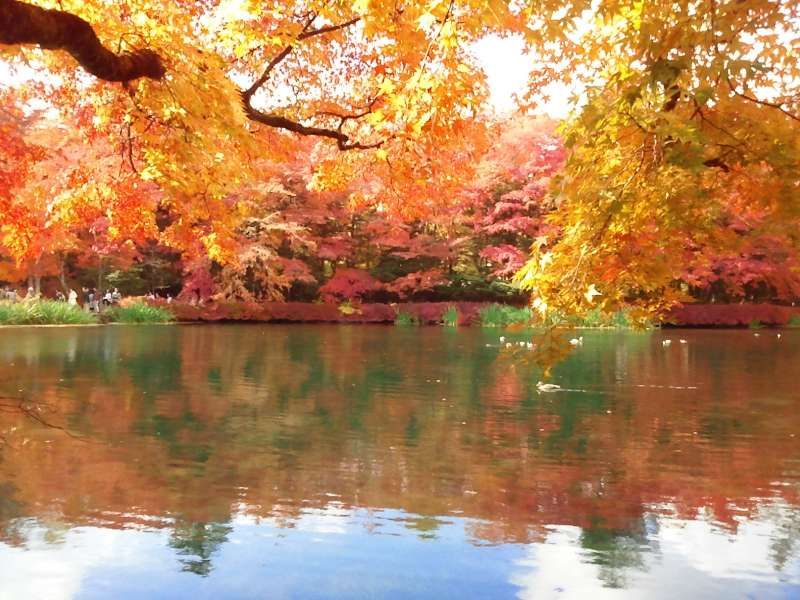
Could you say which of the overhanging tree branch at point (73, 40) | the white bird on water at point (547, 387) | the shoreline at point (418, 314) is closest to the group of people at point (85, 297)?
the shoreline at point (418, 314)

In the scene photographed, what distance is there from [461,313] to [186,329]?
33.5 ft

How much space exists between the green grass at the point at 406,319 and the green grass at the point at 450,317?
111 cm

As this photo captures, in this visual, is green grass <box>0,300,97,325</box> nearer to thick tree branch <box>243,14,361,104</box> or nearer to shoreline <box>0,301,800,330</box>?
shoreline <box>0,301,800,330</box>

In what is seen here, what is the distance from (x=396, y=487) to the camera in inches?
235

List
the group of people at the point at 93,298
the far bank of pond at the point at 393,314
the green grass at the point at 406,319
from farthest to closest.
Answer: the green grass at the point at 406,319
the group of people at the point at 93,298
the far bank of pond at the point at 393,314

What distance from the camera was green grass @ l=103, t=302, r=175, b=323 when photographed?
2778 cm

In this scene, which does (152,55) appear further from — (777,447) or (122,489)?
(777,447)

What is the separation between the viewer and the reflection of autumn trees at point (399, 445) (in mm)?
5371

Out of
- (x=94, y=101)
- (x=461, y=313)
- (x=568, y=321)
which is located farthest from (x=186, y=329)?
(x=568, y=321)

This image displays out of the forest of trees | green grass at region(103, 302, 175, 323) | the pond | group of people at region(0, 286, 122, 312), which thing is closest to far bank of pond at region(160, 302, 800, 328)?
green grass at region(103, 302, 175, 323)

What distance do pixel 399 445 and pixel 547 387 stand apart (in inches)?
181

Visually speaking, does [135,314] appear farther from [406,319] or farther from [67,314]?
[406,319]

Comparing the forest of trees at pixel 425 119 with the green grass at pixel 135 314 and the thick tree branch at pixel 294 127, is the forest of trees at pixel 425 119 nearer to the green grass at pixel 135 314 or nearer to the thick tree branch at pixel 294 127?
the thick tree branch at pixel 294 127

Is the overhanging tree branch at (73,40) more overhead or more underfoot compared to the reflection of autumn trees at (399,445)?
more overhead
